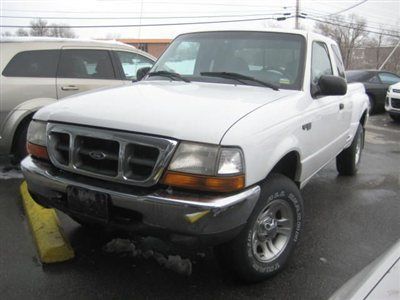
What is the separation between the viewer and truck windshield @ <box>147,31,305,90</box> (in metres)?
4.10

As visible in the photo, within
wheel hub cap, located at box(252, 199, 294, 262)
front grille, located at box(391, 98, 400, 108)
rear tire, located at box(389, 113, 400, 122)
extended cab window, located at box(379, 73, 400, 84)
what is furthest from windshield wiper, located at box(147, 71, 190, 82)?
extended cab window, located at box(379, 73, 400, 84)

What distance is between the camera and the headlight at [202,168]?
9.06 feet

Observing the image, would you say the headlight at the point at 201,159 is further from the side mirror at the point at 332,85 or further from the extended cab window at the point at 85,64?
the extended cab window at the point at 85,64

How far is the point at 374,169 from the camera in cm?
716

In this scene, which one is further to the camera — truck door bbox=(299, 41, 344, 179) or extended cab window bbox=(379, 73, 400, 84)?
extended cab window bbox=(379, 73, 400, 84)

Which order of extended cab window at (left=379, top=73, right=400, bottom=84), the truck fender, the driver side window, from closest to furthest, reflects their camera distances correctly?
the driver side window < the truck fender < extended cab window at (left=379, top=73, right=400, bottom=84)

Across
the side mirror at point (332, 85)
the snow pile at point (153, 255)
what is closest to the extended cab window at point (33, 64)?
the snow pile at point (153, 255)

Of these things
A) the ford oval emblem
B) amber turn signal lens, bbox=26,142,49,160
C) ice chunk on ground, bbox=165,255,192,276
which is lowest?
ice chunk on ground, bbox=165,255,192,276

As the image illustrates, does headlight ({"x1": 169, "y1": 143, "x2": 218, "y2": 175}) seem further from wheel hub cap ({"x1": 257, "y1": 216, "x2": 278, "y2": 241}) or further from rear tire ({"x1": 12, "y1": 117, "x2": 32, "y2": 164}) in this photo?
rear tire ({"x1": 12, "y1": 117, "x2": 32, "y2": 164})

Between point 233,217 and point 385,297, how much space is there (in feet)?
4.11

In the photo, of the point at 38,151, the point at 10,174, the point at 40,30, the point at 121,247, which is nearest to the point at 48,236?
the point at 121,247

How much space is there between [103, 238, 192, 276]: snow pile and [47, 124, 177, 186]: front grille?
1028 millimetres

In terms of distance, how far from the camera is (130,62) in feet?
23.7

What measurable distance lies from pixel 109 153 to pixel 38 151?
28.7 inches
